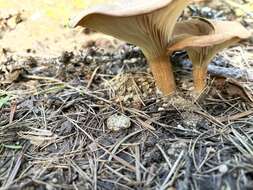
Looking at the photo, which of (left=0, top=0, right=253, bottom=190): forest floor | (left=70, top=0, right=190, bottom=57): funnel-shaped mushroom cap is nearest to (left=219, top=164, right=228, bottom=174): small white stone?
(left=0, top=0, right=253, bottom=190): forest floor

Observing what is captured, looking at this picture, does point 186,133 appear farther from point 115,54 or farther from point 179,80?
point 115,54

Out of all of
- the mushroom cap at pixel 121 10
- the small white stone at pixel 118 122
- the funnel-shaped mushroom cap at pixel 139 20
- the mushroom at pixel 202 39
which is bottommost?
the small white stone at pixel 118 122

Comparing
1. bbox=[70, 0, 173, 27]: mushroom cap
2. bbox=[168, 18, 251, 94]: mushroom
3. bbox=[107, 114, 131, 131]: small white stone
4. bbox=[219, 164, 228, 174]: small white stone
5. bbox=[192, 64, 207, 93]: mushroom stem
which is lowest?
bbox=[219, 164, 228, 174]: small white stone

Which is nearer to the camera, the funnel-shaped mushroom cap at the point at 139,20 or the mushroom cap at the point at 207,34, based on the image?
the funnel-shaped mushroom cap at the point at 139,20

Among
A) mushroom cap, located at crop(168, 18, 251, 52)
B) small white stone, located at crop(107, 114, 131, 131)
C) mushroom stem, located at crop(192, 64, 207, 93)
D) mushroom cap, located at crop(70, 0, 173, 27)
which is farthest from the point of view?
mushroom stem, located at crop(192, 64, 207, 93)

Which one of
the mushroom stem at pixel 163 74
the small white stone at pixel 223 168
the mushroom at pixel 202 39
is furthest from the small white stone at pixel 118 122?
the small white stone at pixel 223 168

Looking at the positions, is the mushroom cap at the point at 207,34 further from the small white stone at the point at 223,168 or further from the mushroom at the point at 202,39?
the small white stone at the point at 223,168

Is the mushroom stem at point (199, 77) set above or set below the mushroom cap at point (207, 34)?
below

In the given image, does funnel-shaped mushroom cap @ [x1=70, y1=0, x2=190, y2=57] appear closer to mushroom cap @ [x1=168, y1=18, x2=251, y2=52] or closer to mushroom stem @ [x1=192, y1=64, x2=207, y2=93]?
mushroom cap @ [x1=168, y1=18, x2=251, y2=52]
